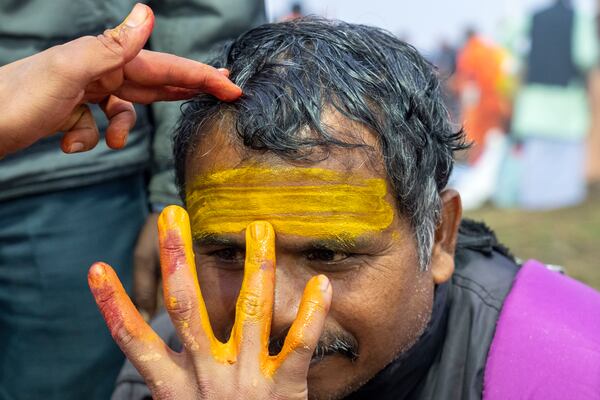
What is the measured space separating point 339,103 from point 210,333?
69 cm

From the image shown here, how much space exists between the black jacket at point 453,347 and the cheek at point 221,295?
1.49 feet

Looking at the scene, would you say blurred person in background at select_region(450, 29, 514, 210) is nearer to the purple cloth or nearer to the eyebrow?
the purple cloth

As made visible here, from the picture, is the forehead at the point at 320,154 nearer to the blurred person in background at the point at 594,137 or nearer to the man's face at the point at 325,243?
the man's face at the point at 325,243

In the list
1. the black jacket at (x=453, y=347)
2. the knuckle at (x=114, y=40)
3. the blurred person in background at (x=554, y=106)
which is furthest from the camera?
the blurred person in background at (x=554, y=106)

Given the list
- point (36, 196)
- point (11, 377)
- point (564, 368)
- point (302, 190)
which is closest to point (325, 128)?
point (302, 190)

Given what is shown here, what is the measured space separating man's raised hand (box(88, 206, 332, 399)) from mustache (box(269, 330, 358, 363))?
0.23 m

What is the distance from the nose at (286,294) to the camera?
1.92 metres

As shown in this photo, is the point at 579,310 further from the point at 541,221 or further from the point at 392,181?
the point at 541,221

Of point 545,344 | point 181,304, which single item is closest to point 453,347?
point 545,344

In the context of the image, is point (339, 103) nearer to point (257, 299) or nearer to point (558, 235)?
point (257, 299)

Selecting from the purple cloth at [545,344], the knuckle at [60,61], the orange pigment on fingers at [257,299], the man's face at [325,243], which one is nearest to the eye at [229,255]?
the man's face at [325,243]

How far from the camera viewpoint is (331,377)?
207 cm

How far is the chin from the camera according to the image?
80.4 inches

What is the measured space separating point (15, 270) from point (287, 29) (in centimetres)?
120
